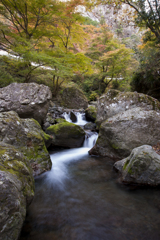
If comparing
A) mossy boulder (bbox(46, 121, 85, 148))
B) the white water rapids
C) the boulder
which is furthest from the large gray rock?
mossy boulder (bbox(46, 121, 85, 148))

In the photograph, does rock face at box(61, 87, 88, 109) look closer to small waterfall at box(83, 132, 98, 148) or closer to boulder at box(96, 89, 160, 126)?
small waterfall at box(83, 132, 98, 148)

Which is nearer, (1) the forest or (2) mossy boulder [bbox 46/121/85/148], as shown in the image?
(2) mossy boulder [bbox 46/121/85/148]

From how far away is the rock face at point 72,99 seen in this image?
1537 centimetres

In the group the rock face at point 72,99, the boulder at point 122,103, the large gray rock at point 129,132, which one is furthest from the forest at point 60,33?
the large gray rock at point 129,132

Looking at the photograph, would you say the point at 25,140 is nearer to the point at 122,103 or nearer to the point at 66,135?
the point at 66,135

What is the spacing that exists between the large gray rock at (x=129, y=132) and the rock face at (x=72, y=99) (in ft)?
34.3

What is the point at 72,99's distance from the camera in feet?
51.3

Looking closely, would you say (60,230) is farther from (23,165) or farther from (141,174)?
(141,174)

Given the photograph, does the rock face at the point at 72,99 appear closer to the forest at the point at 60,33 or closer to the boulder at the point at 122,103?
the forest at the point at 60,33

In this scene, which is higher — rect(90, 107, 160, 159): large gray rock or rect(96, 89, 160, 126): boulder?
rect(96, 89, 160, 126): boulder

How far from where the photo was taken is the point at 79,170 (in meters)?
4.46

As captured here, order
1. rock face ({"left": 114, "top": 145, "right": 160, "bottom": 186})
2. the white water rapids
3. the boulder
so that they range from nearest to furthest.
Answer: rock face ({"left": 114, "top": 145, "right": 160, "bottom": 186}) → the white water rapids → the boulder

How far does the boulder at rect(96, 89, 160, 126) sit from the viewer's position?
18.4 ft

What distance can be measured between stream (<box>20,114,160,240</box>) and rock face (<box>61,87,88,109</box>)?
455 inches
